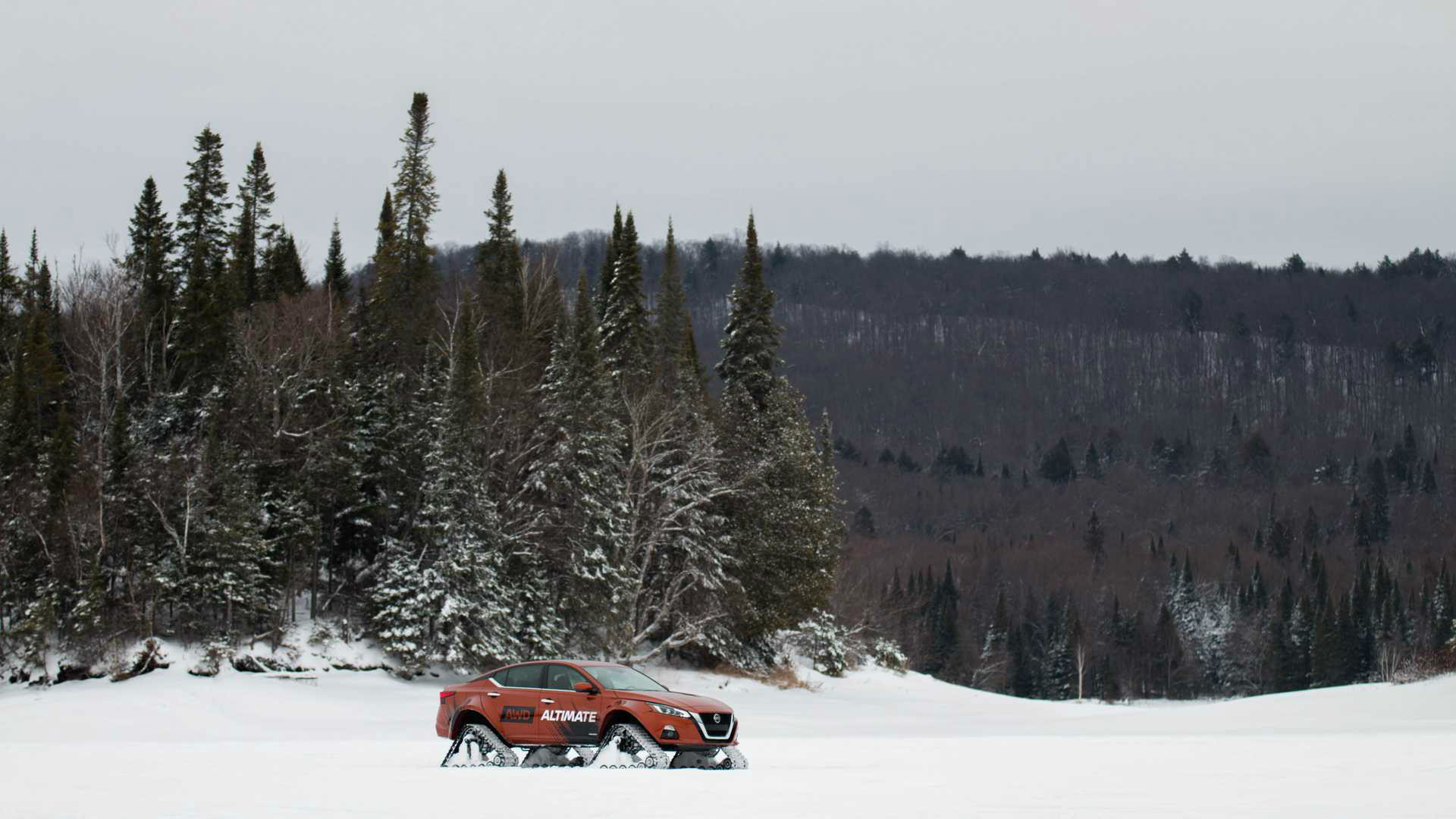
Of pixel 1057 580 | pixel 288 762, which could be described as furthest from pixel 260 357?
pixel 1057 580

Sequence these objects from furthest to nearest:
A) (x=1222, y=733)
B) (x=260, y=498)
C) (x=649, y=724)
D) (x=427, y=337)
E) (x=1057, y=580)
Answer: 1. (x=1057, y=580)
2. (x=427, y=337)
3. (x=260, y=498)
4. (x=1222, y=733)
5. (x=649, y=724)

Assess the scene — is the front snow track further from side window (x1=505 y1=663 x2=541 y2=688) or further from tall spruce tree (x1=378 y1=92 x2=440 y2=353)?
tall spruce tree (x1=378 y1=92 x2=440 y2=353)

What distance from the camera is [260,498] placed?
52.5m

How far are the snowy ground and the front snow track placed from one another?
0.68 metres

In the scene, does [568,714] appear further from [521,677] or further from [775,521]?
[775,521]

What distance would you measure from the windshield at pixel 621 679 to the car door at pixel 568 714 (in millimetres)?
320

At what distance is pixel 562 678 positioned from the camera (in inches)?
829

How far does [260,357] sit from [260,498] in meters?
6.89

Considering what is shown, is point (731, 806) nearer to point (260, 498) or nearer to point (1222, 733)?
point (1222, 733)

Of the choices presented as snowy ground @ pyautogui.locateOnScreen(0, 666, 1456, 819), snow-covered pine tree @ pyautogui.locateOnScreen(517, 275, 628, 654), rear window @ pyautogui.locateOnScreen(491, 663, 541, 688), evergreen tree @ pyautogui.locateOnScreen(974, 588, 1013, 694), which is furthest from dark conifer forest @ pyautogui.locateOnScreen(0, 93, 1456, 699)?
evergreen tree @ pyautogui.locateOnScreen(974, 588, 1013, 694)

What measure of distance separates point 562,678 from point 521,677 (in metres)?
0.78

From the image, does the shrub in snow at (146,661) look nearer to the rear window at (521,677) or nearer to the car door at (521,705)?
the rear window at (521,677)

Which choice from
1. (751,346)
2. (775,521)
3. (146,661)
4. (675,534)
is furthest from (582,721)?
(751,346)

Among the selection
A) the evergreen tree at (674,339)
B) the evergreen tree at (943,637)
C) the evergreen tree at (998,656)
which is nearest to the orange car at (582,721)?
the evergreen tree at (674,339)
